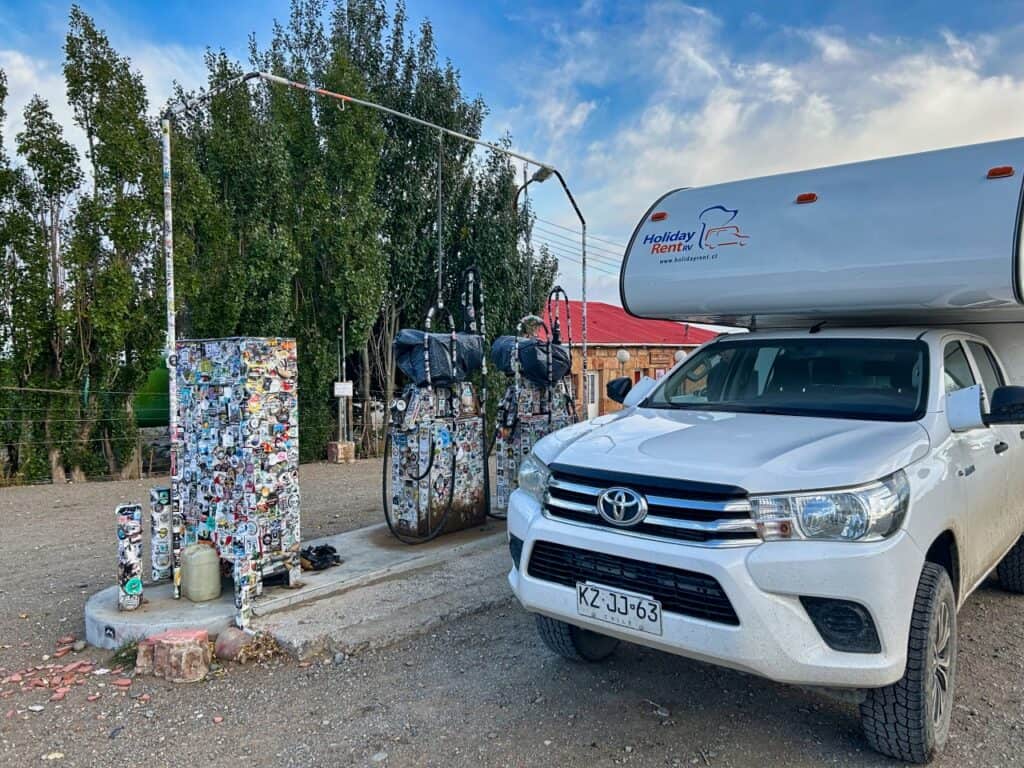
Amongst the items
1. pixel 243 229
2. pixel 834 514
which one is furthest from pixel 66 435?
pixel 834 514

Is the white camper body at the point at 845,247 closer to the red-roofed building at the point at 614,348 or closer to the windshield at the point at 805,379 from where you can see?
the windshield at the point at 805,379

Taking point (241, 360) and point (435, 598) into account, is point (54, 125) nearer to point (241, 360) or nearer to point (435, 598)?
point (241, 360)

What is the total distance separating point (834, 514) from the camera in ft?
8.46

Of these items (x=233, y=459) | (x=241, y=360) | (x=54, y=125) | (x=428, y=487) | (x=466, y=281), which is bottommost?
(x=428, y=487)

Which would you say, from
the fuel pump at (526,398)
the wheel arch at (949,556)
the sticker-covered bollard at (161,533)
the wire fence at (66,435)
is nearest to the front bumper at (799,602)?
the wheel arch at (949,556)

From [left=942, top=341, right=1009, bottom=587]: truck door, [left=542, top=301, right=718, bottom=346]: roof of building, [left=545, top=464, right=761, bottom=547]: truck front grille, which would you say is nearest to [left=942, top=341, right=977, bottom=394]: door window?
[left=942, top=341, right=1009, bottom=587]: truck door

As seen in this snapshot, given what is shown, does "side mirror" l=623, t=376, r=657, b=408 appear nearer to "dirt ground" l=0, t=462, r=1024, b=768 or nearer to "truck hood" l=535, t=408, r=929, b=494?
"truck hood" l=535, t=408, r=929, b=494

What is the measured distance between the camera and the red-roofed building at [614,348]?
21.9m

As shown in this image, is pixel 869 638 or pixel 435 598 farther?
pixel 435 598

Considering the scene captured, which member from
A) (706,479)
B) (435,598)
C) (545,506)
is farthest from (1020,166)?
(435,598)

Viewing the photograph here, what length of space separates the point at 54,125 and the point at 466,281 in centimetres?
900

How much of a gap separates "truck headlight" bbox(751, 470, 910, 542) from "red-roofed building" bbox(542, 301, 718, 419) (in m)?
17.8

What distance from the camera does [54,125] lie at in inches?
447

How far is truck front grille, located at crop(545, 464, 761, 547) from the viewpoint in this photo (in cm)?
265
